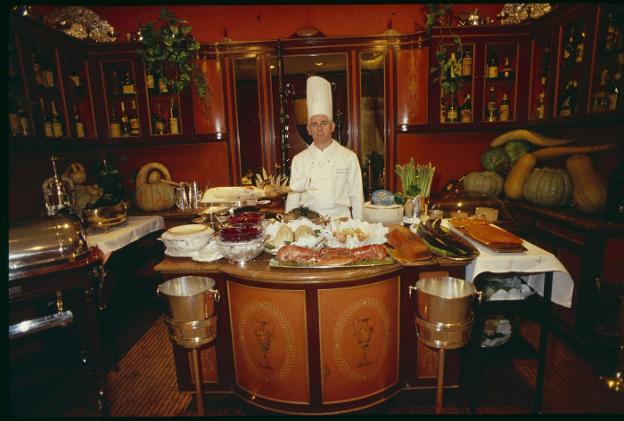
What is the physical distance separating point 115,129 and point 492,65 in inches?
202

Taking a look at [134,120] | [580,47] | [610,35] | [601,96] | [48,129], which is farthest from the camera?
[134,120]

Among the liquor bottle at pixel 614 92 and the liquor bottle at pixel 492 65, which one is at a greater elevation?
the liquor bottle at pixel 492 65

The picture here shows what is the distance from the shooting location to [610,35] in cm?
310

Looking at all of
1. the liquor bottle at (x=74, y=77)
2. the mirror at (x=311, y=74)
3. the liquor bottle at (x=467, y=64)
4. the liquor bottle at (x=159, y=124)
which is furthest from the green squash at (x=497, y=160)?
the liquor bottle at (x=74, y=77)

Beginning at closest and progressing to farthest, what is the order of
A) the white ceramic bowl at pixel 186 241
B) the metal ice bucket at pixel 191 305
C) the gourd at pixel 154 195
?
1. the metal ice bucket at pixel 191 305
2. the white ceramic bowl at pixel 186 241
3. the gourd at pixel 154 195

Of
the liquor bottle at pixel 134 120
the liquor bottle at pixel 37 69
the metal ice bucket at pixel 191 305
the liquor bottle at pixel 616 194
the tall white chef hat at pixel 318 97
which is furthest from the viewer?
the liquor bottle at pixel 134 120

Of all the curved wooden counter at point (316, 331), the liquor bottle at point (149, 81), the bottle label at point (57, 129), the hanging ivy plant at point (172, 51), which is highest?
the hanging ivy plant at point (172, 51)

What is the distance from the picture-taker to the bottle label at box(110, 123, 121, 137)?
15.1ft

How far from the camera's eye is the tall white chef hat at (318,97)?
3.39 m

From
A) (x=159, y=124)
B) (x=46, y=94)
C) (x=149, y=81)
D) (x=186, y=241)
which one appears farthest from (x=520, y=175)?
(x=46, y=94)

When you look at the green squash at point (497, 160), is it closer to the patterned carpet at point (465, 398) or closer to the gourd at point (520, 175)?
the gourd at point (520, 175)

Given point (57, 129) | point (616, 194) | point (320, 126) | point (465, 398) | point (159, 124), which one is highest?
point (159, 124)

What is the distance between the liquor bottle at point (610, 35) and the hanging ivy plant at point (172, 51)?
4.30 m

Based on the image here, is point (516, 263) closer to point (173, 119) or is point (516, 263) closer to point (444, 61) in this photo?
point (444, 61)
